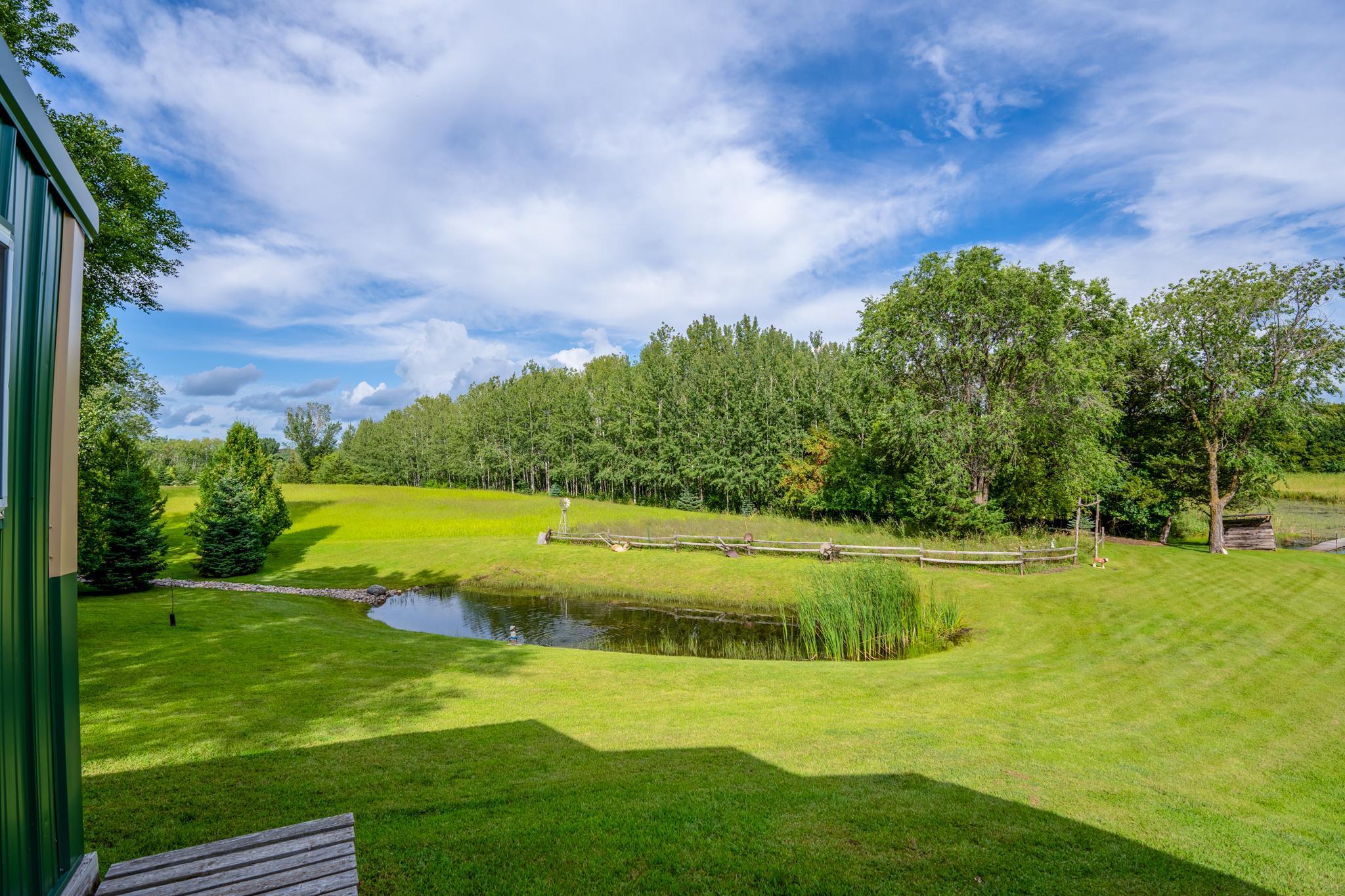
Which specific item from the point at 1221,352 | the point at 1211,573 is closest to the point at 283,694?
the point at 1211,573

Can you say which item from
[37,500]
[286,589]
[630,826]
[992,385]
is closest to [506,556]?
[286,589]

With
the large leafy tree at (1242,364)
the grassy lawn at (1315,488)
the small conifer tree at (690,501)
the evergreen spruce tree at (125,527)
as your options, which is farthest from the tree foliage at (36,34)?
the grassy lawn at (1315,488)

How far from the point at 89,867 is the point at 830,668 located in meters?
10.8

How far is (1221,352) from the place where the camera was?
22031 mm

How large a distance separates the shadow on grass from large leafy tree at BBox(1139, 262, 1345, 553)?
24330 millimetres

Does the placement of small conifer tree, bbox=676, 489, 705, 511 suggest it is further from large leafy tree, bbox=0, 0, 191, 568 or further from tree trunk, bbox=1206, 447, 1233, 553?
large leafy tree, bbox=0, 0, 191, 568

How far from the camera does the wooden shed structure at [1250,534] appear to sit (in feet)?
74.7

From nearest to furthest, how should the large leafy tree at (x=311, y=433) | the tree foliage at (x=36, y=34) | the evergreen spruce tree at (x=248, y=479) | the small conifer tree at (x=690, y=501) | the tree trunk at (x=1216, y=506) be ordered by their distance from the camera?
the tree foliage at (x=36, y=34) → the tree trunk at (x=1216, y=506) → the evergreen spruce tree at (x=248, y=479) → the small conifer tree at (x=690, y=501) → the large leafy tree at (x=311, y=433)

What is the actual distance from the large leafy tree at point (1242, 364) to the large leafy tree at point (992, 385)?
2.43m

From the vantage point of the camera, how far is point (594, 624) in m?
18.5

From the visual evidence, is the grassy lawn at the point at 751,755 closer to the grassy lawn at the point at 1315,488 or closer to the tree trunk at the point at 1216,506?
the tree trunk at the point at 1216,506

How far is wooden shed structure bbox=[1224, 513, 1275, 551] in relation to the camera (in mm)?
22781

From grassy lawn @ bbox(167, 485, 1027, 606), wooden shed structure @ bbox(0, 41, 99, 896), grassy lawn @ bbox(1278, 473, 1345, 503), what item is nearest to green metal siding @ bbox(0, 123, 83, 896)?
wooden shed structure @ bbox(0, 41, 99, 896)

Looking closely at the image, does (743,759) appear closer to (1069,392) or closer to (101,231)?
(101,231)
